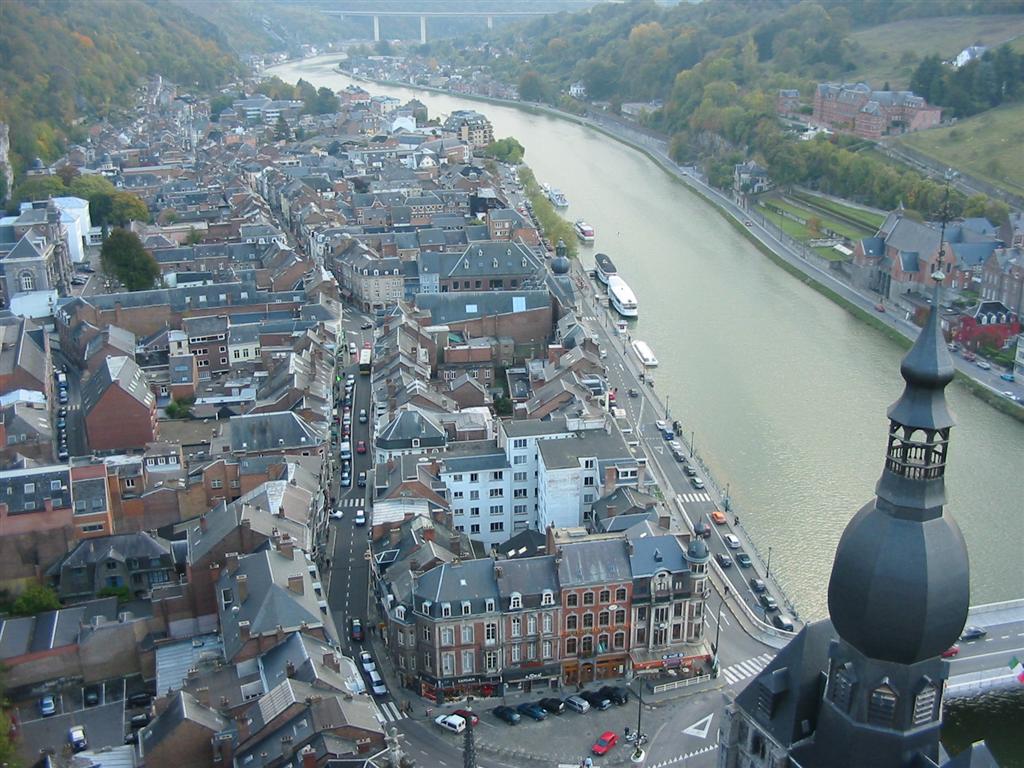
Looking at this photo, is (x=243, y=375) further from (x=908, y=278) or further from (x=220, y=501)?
(x=908, y=278)

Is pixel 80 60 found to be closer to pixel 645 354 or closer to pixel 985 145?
pixel 645 354

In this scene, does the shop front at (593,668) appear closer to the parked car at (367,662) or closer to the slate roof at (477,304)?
the parked car at (367,662)

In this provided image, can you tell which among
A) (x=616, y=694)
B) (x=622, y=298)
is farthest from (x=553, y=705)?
(x=622, y=298)

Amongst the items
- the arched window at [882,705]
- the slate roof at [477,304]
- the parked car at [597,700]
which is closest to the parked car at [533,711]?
the parked car at [597,700]

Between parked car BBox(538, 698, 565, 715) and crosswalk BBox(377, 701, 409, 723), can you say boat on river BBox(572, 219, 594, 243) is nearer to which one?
parked car BBox(538, 698, 565, 715)

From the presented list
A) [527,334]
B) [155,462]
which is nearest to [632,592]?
[155,462]

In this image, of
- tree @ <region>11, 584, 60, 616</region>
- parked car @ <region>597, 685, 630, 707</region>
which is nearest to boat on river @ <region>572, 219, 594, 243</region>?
parked car @ <region>597, 685, 630, 707</region>
